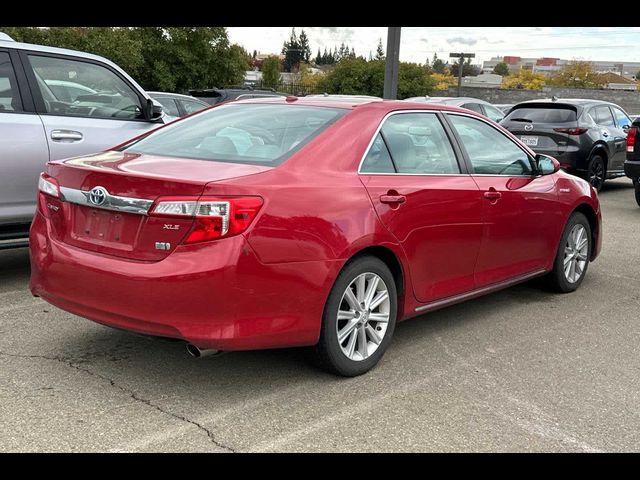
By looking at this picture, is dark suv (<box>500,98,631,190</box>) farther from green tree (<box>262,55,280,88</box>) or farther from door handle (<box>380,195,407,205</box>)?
green tree (<box>262,55,280,88</box>)

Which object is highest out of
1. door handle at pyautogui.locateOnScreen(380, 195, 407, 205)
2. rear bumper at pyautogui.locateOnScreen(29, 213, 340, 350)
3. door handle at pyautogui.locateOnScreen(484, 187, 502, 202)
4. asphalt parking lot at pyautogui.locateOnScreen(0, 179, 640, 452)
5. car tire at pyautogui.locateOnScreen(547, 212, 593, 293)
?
door handle at pyautogui.locateOnScreen(380, 195, 407, 205)

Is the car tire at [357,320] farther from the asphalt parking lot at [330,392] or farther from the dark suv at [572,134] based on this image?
the dark suv at [572,134]

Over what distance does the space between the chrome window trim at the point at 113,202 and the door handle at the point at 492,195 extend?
2435mm

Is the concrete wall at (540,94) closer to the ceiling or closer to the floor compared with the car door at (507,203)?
closer to the floor

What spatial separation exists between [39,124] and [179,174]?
2.79 meters

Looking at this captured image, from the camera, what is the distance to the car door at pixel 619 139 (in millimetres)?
13340

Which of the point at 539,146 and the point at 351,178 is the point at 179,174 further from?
the point at 539,146

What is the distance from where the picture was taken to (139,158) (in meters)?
4.12

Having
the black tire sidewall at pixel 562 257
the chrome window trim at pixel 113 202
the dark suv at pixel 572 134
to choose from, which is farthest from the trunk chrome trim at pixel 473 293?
the dark suv at pixel 572 134

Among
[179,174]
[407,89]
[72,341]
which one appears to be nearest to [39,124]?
[72,341]

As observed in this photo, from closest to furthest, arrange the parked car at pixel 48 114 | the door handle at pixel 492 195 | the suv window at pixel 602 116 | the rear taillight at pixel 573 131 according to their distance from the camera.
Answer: the door handle at pixel 492 195 < the parked car at pixel 48 114 < the rear taillight at pixel 573 131 < the suv window at pixel 602 116

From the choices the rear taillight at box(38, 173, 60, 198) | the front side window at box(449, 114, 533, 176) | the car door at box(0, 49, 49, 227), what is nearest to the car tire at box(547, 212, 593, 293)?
the front side window at box(449, 114, 533, 176)

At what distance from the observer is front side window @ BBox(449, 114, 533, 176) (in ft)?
16.8

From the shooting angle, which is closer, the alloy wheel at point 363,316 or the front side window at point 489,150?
the alloy wheel at point 363,316
